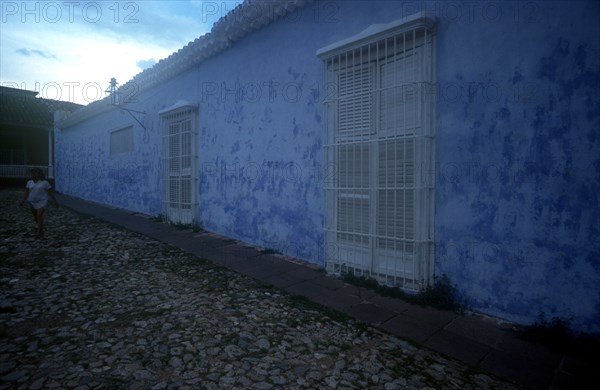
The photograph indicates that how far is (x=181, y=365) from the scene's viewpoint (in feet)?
7.09

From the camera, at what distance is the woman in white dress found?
5949 millimetres

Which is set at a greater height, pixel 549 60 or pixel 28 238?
pixel 549 60

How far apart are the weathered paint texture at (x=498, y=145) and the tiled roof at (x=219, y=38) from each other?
8.4 inches

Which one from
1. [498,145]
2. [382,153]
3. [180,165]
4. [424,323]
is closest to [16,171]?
[180,165]

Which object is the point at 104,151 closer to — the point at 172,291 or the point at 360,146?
the point at 172,291

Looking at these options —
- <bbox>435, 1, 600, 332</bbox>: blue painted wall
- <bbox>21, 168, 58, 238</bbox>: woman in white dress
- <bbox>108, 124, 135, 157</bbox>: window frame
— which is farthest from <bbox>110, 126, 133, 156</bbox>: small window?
<bbox>435, 1, 600, 332</bbox>: blue painted wall

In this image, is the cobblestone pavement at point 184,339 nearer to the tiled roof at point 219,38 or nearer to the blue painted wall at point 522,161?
the blue painted wall at point 522,161

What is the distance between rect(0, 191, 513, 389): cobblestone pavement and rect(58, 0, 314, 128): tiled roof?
155 inches

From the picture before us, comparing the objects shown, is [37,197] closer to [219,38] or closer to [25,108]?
[219,38]

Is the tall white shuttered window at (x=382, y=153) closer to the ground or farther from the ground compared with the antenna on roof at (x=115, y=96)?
closer to the ground

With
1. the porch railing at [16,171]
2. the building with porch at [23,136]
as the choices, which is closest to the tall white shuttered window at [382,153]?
the building with porch at [23,136]

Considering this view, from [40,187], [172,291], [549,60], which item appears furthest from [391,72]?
[40,187]

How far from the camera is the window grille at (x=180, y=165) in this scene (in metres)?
6.98

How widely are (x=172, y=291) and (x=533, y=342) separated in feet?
11.3
